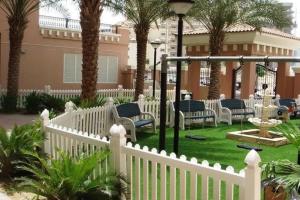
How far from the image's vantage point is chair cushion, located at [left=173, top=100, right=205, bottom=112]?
13773mm

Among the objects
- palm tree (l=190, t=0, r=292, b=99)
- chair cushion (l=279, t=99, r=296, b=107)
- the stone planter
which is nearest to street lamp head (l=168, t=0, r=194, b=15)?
the stone planter

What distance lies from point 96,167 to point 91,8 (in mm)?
Result: 7437

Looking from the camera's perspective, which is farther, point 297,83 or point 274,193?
point 297,83

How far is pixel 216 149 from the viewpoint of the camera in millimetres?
9945

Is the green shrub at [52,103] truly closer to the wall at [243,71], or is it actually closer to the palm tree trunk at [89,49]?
the palm tree trunk at [89,49]

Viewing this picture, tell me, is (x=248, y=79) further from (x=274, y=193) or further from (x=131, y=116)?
(x=274, y=193)

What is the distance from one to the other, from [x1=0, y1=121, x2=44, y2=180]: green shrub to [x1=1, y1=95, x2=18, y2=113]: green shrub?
9708 mm

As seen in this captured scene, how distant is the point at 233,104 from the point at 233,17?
14.7 feet

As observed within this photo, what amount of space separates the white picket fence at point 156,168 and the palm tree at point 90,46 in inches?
183

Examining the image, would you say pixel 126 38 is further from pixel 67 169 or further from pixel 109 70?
pixel 67 169

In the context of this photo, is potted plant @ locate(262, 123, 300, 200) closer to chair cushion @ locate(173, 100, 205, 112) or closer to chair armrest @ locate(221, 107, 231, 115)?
chair cushion @ locate(173, 100, 205, 112)

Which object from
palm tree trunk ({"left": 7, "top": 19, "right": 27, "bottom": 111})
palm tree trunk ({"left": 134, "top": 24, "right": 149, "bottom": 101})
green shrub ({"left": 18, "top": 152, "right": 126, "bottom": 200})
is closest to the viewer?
green shrub ({"left": 18, "top": 152, "right": 126, "bottom": 200})

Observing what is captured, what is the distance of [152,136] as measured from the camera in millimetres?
11844

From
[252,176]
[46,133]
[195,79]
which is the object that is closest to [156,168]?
[252,176]
